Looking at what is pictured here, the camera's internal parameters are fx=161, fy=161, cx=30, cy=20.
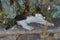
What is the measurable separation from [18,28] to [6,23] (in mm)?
147

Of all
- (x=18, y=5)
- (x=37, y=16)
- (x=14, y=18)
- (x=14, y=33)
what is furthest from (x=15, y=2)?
(x=14, y=33)

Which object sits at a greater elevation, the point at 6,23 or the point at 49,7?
the point at 49,7

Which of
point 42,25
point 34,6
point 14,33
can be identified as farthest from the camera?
point 34,6

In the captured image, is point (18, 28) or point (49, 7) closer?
point (18, 28)

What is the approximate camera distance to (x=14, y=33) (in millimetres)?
1538

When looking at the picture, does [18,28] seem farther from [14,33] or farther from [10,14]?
[10,14]

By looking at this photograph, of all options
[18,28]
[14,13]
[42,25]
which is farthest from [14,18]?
[42,25]

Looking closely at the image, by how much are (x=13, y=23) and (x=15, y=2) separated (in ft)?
0.82

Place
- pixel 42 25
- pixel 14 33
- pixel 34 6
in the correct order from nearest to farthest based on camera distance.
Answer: pixel 14 33
pixel 42 25
pixel 34 6

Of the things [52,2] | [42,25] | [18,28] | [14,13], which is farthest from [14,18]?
[52,2]

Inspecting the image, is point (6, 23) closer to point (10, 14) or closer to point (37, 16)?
point (10, 14)

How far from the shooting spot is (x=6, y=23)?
167 cm

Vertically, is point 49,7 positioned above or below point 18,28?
above

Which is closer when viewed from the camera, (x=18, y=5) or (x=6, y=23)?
(x=6, y=23)
